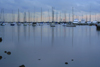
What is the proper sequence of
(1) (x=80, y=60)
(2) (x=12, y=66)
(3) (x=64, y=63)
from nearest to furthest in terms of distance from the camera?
(2) (x=12, y=66) → (3) (x=64, y=63) → (1) (x=80, y=60)

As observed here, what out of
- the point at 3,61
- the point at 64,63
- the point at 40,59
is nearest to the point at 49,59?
the point at 40,59

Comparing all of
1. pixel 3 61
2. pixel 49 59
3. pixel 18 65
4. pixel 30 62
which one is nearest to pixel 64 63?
pixel 49 59

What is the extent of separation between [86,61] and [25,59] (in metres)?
4.05

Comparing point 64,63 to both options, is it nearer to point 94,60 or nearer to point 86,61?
point 86,61

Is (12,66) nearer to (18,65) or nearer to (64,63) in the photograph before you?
(18,65)

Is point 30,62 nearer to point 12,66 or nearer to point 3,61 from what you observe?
point 12,66

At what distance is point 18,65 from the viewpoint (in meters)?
8.48

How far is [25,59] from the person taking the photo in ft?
32.0

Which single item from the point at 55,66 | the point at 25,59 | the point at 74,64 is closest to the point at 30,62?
the point at 25,59

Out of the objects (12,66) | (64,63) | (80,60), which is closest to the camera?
(12,66)

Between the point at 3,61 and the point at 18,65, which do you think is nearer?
the point at 18,65

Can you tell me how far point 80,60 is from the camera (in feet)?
31.4

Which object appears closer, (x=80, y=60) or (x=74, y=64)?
(x=74, y=64)

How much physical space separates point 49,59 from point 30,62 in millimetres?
1367
